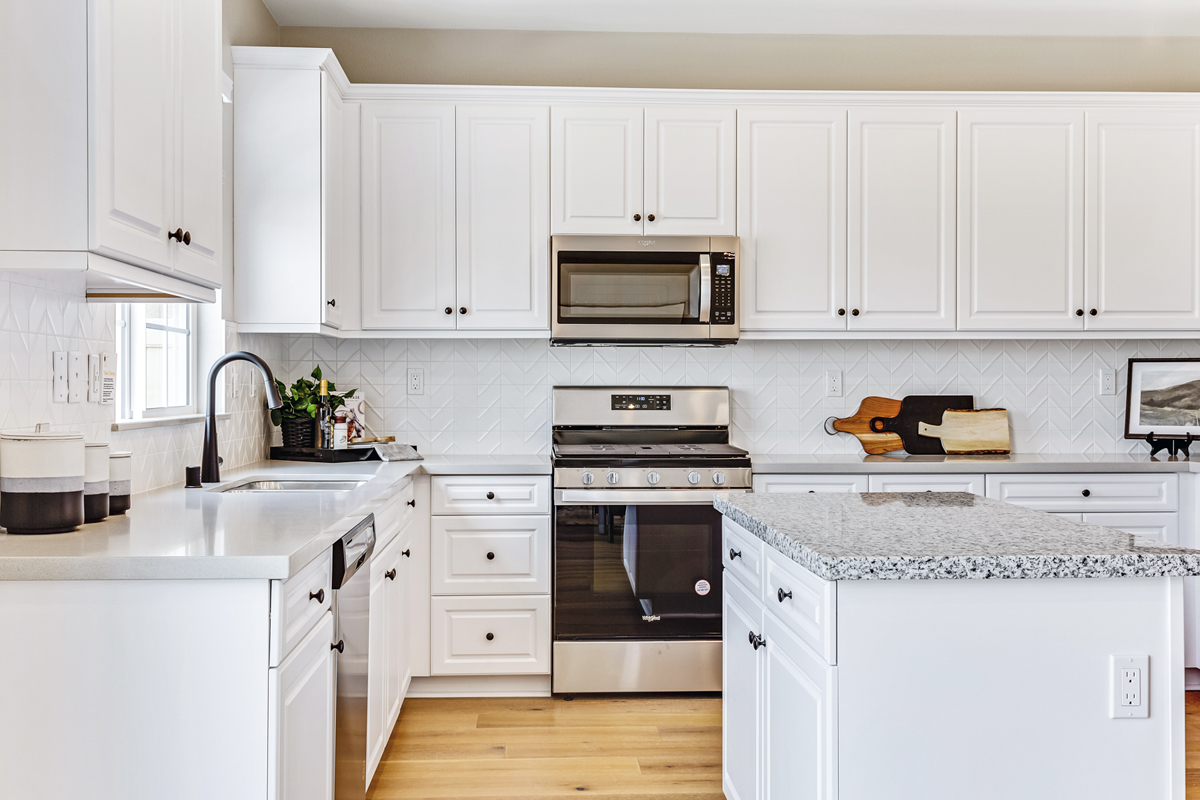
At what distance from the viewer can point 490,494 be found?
303cm

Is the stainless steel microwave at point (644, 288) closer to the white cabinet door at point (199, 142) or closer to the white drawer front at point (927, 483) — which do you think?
the white drawer front at point (927, 483)

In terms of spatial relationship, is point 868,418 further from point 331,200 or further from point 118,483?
point 118,483

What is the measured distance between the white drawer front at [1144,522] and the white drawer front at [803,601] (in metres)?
2.15

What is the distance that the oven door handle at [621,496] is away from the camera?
9.70ft

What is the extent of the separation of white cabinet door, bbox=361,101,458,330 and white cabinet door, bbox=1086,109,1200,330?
263 centimetres

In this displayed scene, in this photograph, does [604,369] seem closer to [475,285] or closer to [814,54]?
[475,285]

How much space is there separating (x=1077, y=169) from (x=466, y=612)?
9.95ft

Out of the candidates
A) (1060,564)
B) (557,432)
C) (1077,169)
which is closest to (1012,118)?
(1077,169)

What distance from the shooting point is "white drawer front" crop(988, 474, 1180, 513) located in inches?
123

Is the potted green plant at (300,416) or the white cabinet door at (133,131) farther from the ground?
the white cabinet door at (133,131)

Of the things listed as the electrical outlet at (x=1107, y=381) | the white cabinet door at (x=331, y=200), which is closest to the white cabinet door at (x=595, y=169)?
the white cabinet door at (x=331, y=200)

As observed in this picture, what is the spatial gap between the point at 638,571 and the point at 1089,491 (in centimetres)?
180

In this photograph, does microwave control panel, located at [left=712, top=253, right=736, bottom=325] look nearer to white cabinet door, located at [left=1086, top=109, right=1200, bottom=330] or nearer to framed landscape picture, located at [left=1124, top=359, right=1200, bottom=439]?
white cabinet door, located at [left=1086, top=109, right=1200, bottom=330]

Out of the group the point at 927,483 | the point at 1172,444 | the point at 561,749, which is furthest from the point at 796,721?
the point at 1172,444
